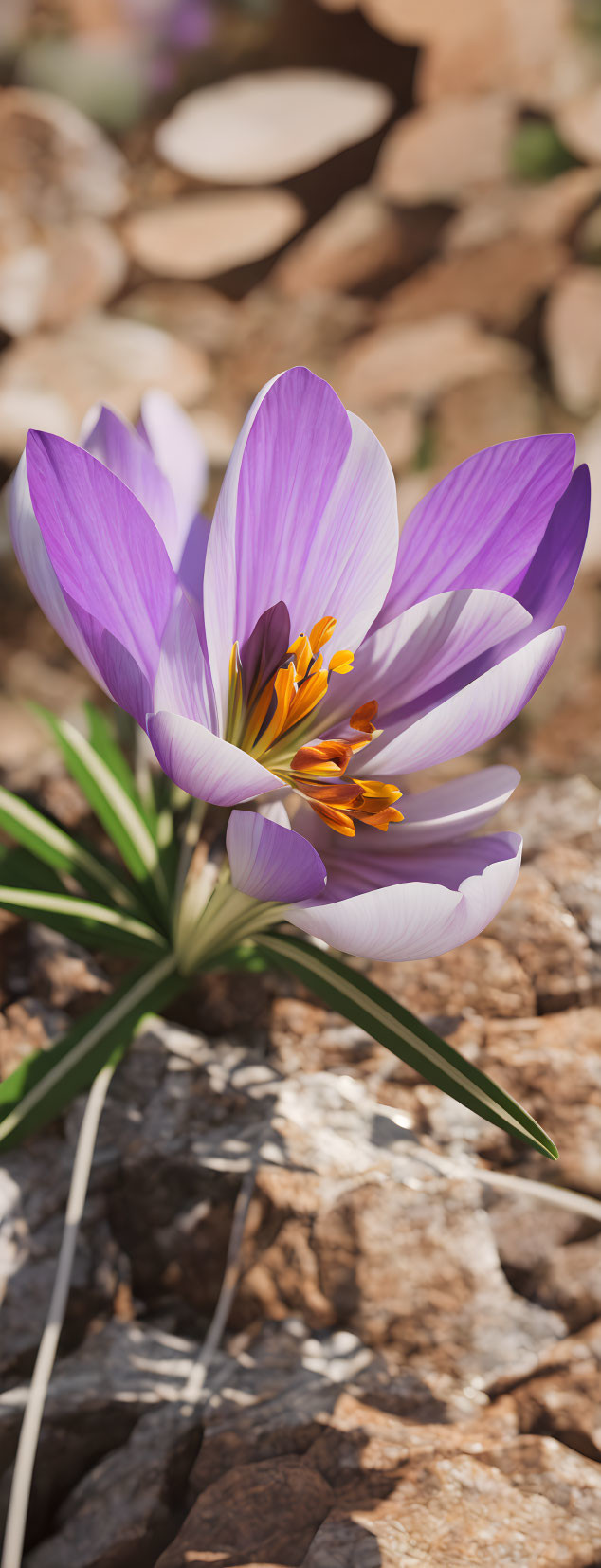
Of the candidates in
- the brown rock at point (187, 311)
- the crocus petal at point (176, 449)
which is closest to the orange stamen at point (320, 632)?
the crocus petal at point (176, 449)

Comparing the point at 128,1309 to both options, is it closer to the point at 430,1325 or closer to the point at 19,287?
the point at 430,1325

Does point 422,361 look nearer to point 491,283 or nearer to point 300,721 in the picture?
point 491,283

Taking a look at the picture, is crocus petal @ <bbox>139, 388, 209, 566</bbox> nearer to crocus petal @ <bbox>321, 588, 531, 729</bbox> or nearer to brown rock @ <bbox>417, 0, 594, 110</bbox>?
crocus petal @ <bbox>321, 588, 531, 729</bbox>

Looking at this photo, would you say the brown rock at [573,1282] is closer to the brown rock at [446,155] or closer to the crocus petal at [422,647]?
the crocus petal at [422,647]

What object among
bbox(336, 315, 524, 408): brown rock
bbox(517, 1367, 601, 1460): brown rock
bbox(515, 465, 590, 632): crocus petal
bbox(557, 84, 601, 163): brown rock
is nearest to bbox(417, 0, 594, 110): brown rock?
bbox(557, 84, 601, 163): brown rock

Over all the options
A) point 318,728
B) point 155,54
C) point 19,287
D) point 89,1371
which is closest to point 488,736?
point 318,728

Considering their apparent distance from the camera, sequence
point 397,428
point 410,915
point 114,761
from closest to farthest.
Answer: point 410,915 < point 114,761 < point 397,428

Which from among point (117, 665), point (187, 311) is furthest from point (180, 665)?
point (187, 311)
